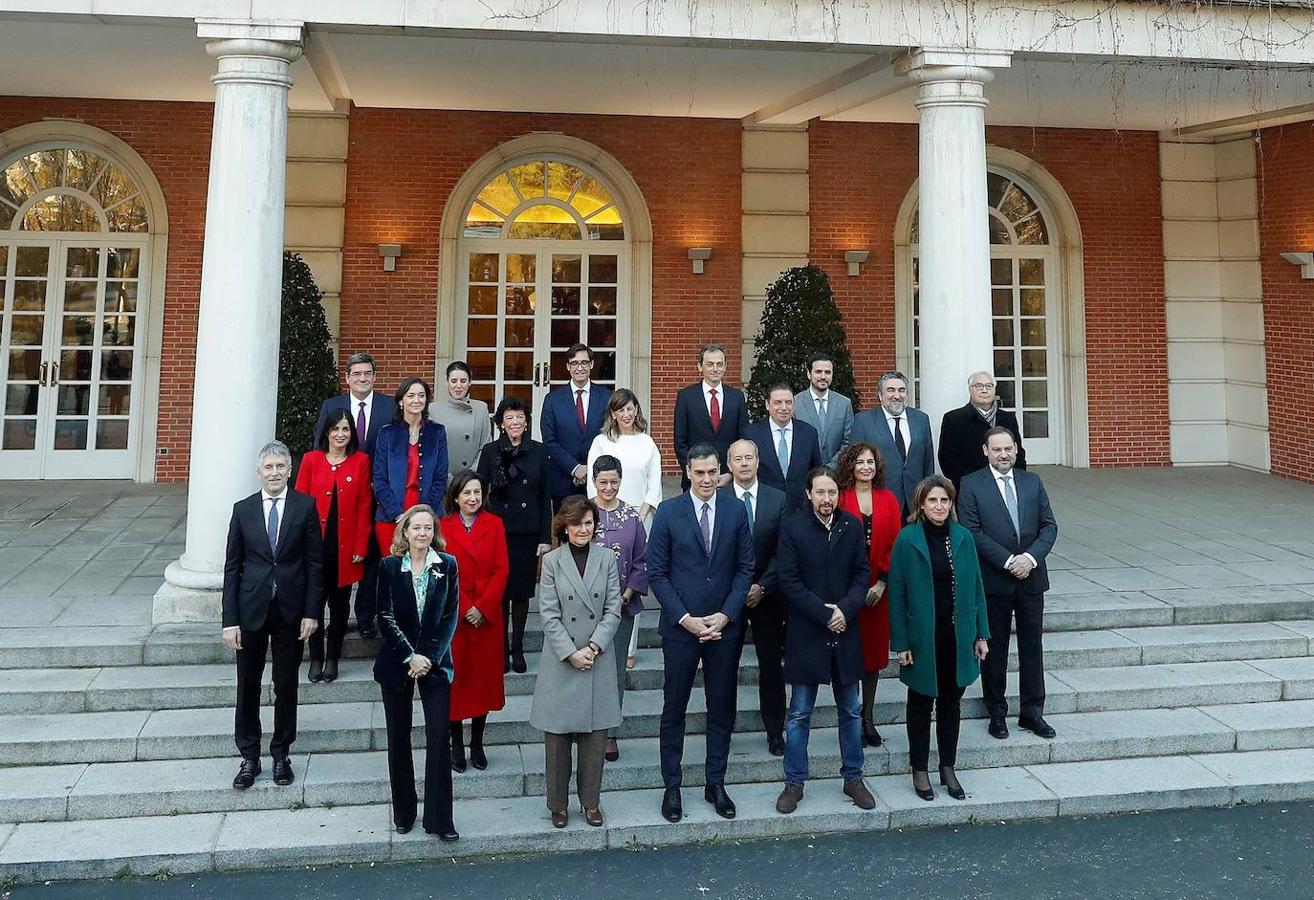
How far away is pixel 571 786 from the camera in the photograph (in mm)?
5016

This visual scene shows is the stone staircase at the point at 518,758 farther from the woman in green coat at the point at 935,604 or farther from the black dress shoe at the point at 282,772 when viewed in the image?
the woman in green coat at the point at 935,604

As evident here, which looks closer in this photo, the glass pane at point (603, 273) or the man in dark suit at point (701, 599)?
the man in dark suit at point (701, 599)

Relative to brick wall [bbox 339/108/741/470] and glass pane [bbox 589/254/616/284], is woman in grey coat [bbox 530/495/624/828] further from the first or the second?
glass pane [bbox 589/254/616/284]

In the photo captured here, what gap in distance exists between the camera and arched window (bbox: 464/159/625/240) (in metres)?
11.9

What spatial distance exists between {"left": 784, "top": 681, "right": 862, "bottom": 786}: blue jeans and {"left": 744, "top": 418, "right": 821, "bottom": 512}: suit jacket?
4.27ft

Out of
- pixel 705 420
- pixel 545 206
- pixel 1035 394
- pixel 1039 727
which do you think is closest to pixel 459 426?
pixel 705 420

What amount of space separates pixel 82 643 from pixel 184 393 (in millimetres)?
6109

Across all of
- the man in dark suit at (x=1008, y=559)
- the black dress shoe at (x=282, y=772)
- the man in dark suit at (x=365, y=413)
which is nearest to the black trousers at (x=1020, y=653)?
the man in dark suit at (x=1008, y=559)

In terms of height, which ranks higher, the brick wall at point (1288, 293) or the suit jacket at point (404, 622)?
the brick wall at point (1288, 293)

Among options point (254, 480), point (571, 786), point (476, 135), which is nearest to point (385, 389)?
point (476, 135)

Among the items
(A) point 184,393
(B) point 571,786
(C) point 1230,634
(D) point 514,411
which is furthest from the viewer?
(A) point 184,393

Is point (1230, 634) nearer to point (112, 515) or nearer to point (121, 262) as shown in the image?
point (112, 515)

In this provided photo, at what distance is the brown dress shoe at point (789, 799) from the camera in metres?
4.80

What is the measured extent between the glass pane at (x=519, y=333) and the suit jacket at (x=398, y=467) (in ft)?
21.3
